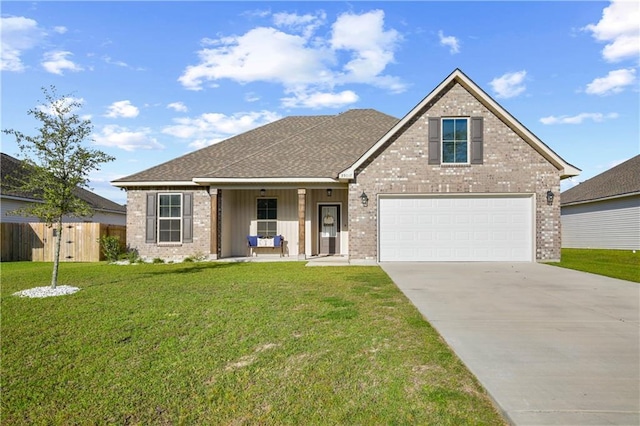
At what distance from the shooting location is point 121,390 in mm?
3527

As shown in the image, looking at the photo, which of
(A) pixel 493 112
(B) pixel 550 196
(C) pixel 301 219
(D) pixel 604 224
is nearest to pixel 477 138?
(A) pixel 493 112

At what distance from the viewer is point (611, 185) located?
2239 cm

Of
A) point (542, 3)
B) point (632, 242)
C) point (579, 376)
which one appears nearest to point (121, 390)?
point (579, 376)

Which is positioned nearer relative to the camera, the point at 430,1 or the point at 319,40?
the point at 430,1

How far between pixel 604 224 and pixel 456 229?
14506 mm

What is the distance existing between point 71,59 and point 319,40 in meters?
7.92

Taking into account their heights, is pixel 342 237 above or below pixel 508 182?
below

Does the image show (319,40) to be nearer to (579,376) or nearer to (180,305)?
(180,305)

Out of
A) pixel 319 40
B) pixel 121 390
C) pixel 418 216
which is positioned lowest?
pixel 121 390

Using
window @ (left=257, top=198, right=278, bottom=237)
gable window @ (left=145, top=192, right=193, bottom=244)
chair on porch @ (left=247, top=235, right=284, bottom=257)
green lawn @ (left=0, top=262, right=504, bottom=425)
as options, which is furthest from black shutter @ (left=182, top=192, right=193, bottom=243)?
green lawn @ (left=0, top=262, right=504, bottom=425)

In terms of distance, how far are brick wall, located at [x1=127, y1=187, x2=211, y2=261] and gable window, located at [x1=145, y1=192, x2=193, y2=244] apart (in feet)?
0.54

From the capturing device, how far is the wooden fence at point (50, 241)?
16.3m

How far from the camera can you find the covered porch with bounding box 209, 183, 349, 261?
16.5 meters

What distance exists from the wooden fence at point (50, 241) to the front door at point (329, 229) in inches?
340
